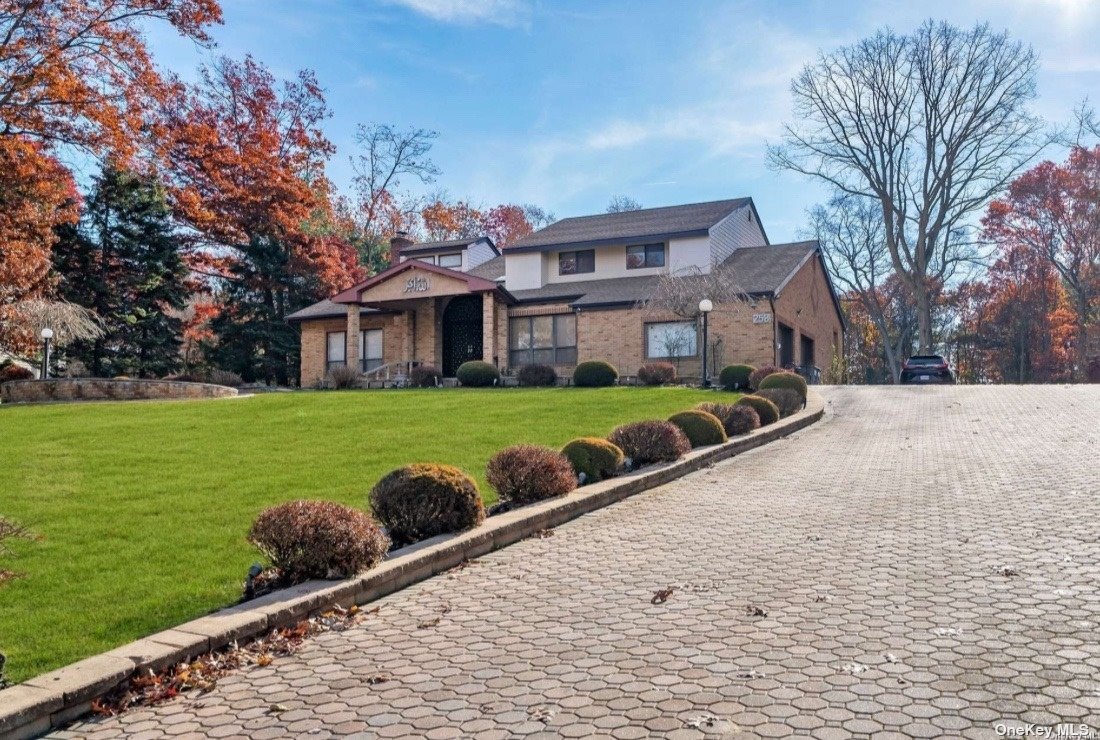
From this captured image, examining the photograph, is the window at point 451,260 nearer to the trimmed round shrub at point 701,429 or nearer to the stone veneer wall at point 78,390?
the stone veneer wall at point 78,390

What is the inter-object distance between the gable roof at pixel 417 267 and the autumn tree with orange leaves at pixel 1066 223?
28.1 meters

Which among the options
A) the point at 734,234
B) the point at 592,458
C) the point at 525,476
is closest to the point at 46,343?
the point at 592,458

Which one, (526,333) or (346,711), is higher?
(526,333)

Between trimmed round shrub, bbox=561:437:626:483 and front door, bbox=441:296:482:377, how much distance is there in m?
23.2

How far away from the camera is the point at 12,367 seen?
27.8 meters

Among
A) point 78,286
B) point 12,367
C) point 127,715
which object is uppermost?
point 78,286

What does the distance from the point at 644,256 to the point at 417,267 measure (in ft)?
29.8

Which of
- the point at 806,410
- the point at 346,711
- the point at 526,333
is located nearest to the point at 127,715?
the point at 346,711

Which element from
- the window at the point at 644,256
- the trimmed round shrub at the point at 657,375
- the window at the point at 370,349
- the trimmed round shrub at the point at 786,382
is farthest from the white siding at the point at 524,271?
the trimmed round shrub at the point at 786,382

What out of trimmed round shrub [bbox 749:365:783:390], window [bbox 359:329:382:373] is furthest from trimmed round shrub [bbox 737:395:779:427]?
window [bbox 359:329:382:373]

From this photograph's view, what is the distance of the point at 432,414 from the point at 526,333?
1546 centimetres

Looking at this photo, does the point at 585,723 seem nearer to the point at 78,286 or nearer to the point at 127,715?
the point at 127,715

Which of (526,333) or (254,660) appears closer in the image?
Answer: (254,660)

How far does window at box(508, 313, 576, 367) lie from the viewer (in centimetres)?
3138
